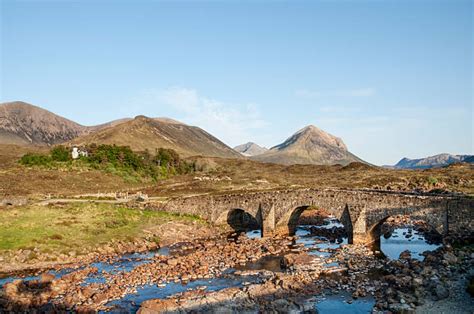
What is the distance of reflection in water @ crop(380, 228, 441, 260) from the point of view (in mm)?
37869

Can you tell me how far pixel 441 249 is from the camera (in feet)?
109

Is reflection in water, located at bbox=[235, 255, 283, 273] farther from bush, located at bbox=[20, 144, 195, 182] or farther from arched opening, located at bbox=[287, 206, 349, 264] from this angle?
bush, located at bbox=[20, 144, 195, 182]

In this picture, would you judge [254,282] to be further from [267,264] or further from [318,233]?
[318,233]

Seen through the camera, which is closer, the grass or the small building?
the grass

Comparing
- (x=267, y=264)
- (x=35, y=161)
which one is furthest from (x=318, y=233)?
(x=35, y=161)

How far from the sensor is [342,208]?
42031 mm

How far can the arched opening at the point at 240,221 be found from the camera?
54.8 metres

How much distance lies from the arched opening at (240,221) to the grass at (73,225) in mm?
4338

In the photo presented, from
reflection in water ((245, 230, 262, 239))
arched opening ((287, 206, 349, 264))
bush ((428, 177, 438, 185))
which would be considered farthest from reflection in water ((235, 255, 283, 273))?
bush ((428, 177, 438, 185))

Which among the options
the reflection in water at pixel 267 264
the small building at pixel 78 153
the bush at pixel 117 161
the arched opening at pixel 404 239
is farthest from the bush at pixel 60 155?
the arched opening at pixel 404 239

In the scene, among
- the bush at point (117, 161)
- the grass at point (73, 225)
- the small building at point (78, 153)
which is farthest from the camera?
the small building at point (78, 153)

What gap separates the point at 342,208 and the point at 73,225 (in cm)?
2884

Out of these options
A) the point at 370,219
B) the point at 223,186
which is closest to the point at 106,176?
the point at 223,186

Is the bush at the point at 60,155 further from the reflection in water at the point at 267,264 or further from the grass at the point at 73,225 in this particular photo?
the reflection in water at the point at 267,264
